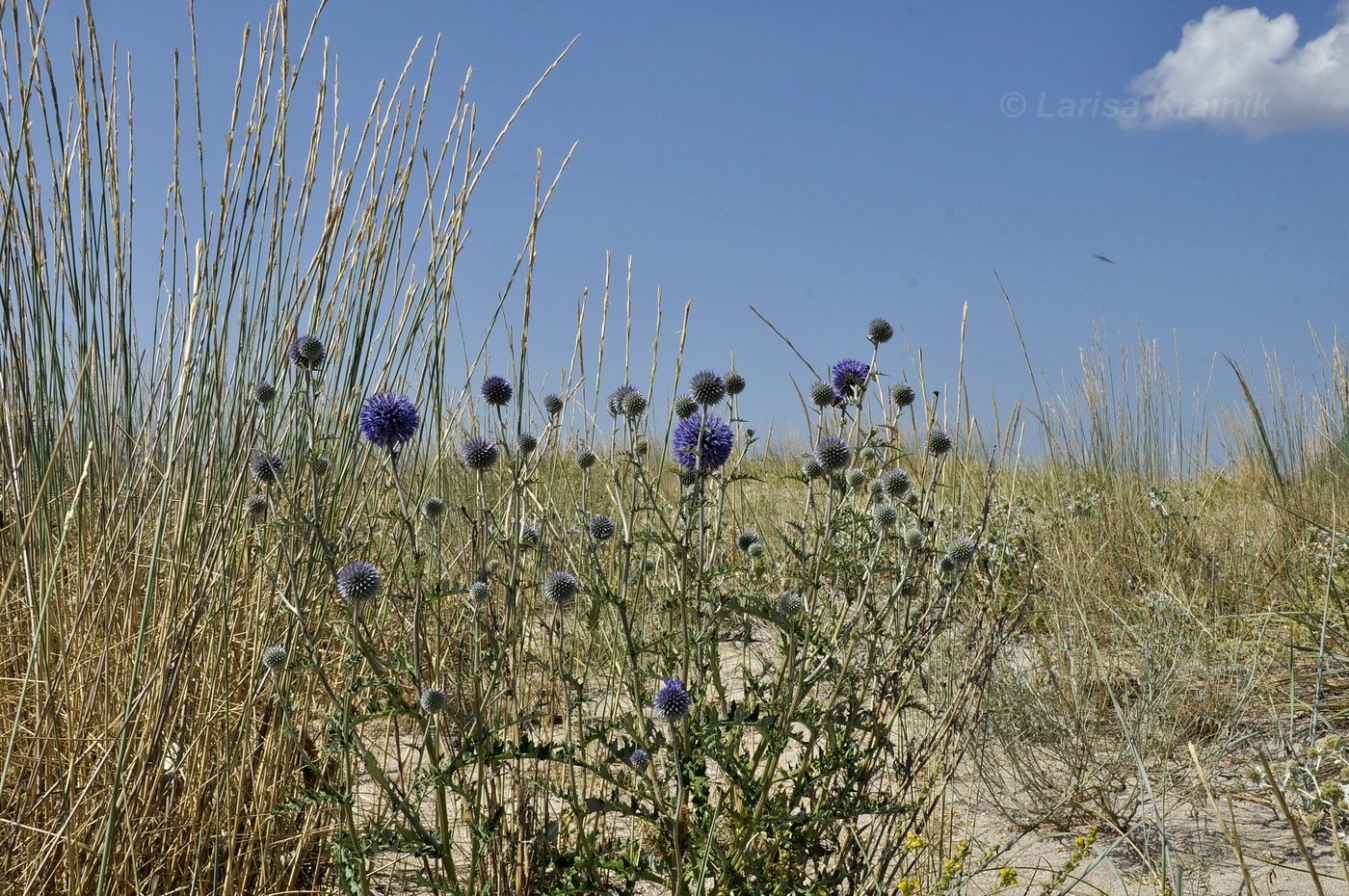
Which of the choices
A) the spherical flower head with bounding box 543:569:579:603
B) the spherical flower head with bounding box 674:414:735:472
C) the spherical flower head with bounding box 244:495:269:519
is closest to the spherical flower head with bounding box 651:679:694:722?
the spherical flower head with bounding box 543:569:579:603

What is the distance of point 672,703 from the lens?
1707 mm

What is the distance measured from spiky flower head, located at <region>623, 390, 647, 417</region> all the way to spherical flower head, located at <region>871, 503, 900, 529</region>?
1.76ft

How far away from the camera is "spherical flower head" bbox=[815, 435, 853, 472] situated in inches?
81.0

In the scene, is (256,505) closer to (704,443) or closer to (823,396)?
(704,443)

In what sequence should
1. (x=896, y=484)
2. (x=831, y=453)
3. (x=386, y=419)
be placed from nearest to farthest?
(x=386, y=419) → (x=831, y=453) → (x=896, y=484)

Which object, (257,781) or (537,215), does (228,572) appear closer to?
(257,781)

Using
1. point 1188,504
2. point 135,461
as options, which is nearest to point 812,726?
point 135,461

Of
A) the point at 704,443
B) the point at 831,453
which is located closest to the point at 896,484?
the point at 831,453

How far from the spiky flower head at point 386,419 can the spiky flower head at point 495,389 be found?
16.3 inches

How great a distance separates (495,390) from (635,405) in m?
0.37

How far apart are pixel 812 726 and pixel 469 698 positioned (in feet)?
2.92

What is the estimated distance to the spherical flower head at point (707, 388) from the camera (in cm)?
221

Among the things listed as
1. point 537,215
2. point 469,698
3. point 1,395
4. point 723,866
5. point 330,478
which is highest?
point 537,215

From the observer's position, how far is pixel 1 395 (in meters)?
2.25
